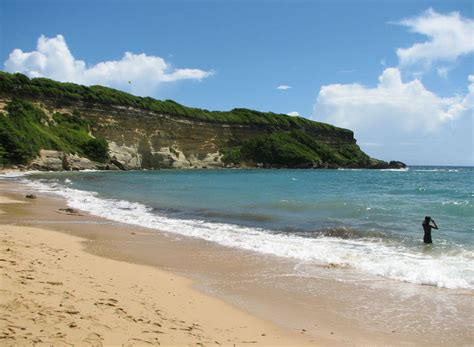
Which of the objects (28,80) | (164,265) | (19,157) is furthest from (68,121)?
(164,265)

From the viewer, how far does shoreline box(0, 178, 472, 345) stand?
20.7ft

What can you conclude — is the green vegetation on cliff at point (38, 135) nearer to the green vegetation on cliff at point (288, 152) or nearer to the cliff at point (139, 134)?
the cliff at point (139, 134)

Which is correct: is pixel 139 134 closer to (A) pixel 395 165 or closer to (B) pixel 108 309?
(A) pixel 395 165

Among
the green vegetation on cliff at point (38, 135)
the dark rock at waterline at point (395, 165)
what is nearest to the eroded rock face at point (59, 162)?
the green vegetation on cliff at point (38, 135)

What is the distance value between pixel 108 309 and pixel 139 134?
88821mm

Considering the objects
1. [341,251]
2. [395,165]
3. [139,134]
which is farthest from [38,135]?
[395,165]

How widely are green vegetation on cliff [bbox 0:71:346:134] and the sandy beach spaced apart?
7968 cm

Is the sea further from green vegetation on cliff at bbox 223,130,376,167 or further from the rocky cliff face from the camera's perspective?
green vegetation on cliff at bbox 223,130,376,167

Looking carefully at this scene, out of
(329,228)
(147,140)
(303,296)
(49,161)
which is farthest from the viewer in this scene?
Answer: (147,140)

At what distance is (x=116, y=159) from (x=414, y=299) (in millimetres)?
81174

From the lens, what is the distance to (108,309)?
19.7 feet

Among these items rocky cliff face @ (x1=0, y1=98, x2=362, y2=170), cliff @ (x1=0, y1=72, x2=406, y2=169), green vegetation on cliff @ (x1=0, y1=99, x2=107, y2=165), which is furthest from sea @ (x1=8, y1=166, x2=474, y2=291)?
rocky cliff face @ (x1=0, y1=98, x2=362, y2=170)

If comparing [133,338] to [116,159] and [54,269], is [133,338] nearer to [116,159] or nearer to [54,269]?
[54,269]

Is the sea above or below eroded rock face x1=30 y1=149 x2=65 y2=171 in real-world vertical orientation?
below
